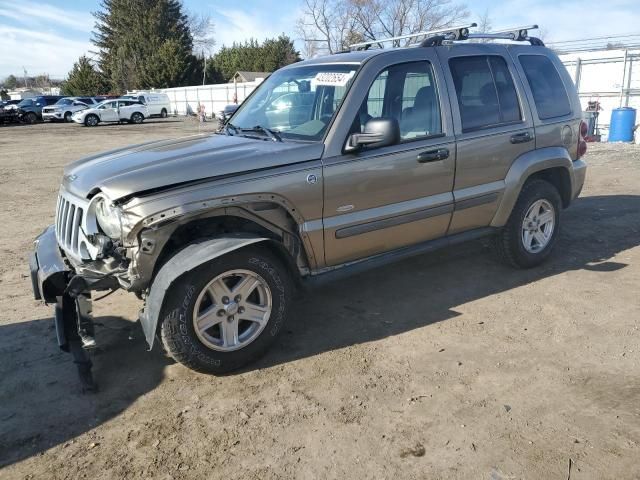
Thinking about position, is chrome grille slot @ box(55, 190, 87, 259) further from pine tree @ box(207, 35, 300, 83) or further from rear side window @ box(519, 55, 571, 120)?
pine tree @ box(207, 35, 300, 83)

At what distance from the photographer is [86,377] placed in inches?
134

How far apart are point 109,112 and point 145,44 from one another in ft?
103

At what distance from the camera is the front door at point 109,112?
34281 mm

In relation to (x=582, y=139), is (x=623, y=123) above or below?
below

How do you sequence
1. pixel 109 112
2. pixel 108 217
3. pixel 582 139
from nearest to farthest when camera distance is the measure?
pixel 108 217 → pixel 582 139 → pixel 109 112

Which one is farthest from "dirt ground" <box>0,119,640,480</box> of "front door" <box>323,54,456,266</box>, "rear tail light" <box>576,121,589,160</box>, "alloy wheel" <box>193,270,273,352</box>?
"rear tail light" <box>576,121,589,160</box>

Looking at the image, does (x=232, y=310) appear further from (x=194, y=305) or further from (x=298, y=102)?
(x=298, y=102)

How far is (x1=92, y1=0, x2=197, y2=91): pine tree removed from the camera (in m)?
57.1

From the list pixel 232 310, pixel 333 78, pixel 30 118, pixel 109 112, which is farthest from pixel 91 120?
pixel 232 310

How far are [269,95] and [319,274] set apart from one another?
173 cm

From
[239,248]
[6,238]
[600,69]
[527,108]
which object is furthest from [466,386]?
[600,69]

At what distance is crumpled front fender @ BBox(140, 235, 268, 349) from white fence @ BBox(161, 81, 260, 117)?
34.3m

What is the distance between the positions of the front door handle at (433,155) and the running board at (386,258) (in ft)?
2.37

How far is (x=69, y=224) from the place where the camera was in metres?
3.76
